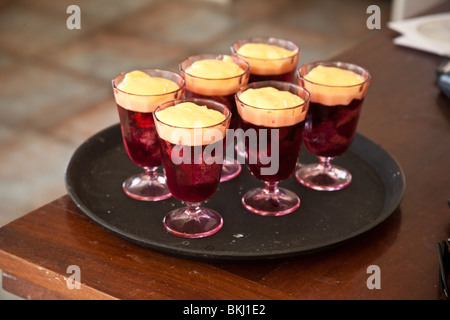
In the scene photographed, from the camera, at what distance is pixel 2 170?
227 centimetres

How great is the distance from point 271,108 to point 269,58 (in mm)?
212

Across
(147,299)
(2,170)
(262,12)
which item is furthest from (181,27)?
(147,299)

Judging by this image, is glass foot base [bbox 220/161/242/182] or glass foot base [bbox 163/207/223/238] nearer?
glass foot base [bbox 163/207/223/238]

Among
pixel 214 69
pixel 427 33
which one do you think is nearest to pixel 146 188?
pixel 214 69

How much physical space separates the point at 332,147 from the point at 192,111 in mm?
268

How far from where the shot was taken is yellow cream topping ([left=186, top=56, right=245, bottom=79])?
3.42 feet

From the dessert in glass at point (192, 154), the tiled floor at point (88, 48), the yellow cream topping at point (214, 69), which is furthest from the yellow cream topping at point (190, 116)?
the tiled floor at point (88, 48)

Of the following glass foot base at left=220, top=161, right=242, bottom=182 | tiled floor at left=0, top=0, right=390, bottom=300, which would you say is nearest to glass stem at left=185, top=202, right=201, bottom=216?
glass foot base at left=220, top=161, right=242, bottom=182

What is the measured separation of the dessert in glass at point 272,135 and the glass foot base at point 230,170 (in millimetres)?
62

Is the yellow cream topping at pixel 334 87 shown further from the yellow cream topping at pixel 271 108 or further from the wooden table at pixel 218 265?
the wooden table at pixel 218 265

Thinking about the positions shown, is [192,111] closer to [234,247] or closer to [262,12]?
[234,247]

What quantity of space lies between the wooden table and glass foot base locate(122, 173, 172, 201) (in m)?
0.09

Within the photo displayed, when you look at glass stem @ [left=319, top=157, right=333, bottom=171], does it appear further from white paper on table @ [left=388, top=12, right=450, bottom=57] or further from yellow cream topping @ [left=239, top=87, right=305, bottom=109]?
white paper on table @ [left=388, top=12, right=450, bottom=57]

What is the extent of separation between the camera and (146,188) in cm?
105
